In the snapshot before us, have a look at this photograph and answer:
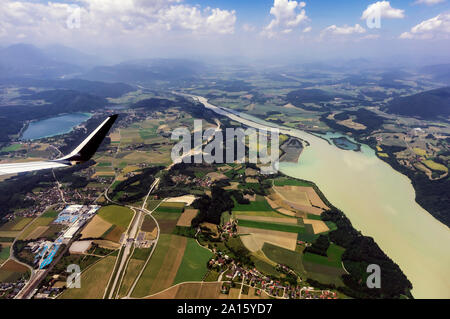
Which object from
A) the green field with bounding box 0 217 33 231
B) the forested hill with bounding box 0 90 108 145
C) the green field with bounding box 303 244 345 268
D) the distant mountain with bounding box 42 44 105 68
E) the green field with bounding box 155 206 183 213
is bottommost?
the green field with bounding box 303 244 345 268

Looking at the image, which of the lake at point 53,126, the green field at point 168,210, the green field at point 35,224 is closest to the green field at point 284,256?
the green field at point 168,210

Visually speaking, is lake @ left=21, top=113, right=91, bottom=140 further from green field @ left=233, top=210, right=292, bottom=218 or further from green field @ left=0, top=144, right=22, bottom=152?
green field @ left=233, top=210, right=292, bottom=218

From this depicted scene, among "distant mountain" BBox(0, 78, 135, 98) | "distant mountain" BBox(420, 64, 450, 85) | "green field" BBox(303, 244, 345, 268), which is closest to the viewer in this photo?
"green field" BBox(303, 244, 345, 268)

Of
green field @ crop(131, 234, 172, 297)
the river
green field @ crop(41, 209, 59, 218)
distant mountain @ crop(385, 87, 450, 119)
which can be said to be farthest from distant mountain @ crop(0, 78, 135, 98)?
distant mountain @ crop(385, 87, 450, 119)

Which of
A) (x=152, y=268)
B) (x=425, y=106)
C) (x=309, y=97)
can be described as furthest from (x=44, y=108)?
(x=425, y=106)

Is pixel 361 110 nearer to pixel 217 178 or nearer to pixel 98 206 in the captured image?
pixel 217 178

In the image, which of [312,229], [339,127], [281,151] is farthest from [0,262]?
[339,127]

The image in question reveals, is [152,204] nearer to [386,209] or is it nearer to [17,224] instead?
[17,224]
